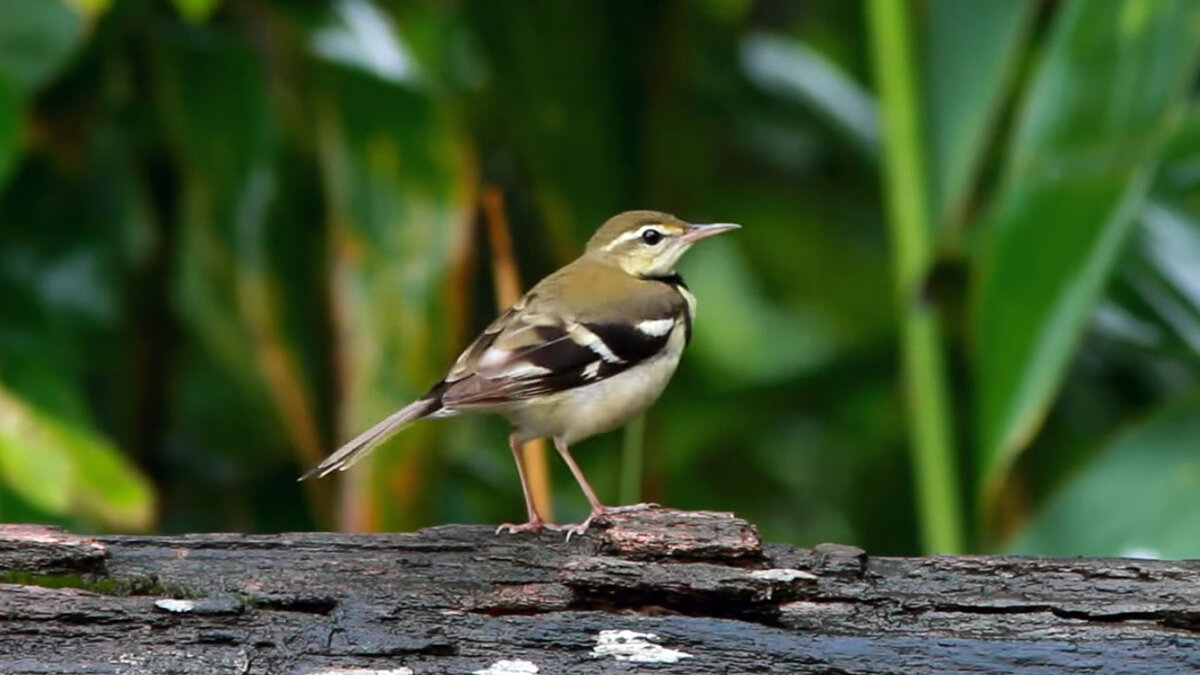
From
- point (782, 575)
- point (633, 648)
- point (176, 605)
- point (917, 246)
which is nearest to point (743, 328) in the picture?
point (917, 246)

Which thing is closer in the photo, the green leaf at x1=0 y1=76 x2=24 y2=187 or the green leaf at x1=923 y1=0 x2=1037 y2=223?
the green leaf at x1=0 y1=76 x2=24 y2=187

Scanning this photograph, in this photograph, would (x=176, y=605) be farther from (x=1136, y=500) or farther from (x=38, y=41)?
(x=1136, y=500)

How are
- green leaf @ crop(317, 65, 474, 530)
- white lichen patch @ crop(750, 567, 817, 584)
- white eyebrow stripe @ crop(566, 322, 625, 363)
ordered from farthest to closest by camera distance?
green leaf @ crop(317, 65, 474, 530) < white eyebrow stripe @ crop(566, 322, 625, 363) < white lichen patch @ crop(750, 567, 817, 584)

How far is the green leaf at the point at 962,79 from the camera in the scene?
4.83m

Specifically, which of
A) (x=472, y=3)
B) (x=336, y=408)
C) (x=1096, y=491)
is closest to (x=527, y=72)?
(x=472, y=3)

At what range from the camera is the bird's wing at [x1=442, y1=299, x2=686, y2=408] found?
372 centimetres

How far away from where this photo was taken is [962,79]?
4.93 meters

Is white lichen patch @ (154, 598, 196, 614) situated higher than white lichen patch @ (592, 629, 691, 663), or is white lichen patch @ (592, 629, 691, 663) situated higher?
white lichen patch @ (154, 598, 196, 614)

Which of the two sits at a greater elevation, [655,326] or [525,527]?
[655,326]

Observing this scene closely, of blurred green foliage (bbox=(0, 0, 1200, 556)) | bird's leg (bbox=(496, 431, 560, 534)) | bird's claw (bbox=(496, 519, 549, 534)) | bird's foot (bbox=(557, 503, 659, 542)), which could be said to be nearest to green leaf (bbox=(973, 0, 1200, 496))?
blurred green foliage (bbox=(0, 0, 1200, 556))

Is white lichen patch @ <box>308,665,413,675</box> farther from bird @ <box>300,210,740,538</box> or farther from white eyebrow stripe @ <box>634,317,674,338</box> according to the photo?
white eyebrow stripe @ <box>634,317,674,338</box>

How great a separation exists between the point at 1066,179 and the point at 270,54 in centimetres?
249

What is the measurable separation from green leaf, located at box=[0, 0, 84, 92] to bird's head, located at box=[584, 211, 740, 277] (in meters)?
1.55

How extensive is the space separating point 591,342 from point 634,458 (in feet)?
4.06
